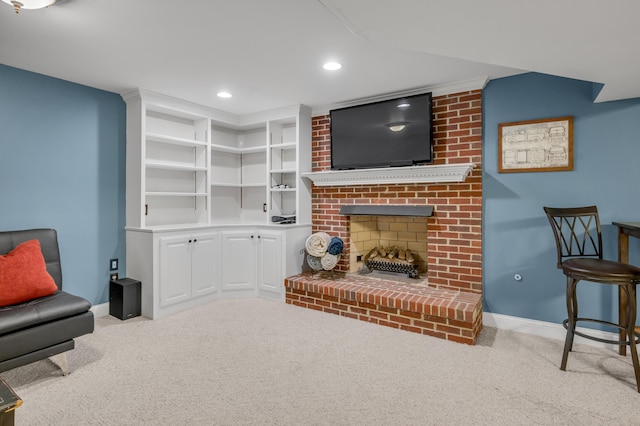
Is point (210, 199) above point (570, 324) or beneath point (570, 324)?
above

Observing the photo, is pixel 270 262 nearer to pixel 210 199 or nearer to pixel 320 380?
pixel 210 199

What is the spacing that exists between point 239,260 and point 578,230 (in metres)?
3.38

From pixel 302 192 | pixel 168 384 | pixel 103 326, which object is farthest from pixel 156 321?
pixel 302 192

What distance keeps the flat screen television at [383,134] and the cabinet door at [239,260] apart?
138 cm

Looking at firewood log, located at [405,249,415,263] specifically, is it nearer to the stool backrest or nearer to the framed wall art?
the framed wall art

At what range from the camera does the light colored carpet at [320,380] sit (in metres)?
1.80

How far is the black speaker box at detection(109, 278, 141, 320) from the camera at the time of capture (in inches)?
129

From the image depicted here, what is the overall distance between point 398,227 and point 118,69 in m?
3.22

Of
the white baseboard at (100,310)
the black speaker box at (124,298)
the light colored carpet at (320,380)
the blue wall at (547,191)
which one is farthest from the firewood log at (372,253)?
the white baseboard at (100,310)

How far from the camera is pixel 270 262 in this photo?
3979mm

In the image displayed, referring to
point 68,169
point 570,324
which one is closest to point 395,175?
point 570,324

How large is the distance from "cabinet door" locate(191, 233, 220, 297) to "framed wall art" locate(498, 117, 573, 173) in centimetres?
309

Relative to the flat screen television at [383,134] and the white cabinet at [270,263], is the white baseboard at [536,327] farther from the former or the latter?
the white cabinet at [270,263]

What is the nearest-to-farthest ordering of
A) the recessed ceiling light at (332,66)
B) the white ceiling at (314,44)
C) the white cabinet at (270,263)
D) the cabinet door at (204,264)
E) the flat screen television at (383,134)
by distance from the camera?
the white ceiling at (314,44) → the recessed ceiling light at (332,66) → the flat screen television at (383,134) → the cabinet door at (204,264) → the white cabinet at (270,263)
